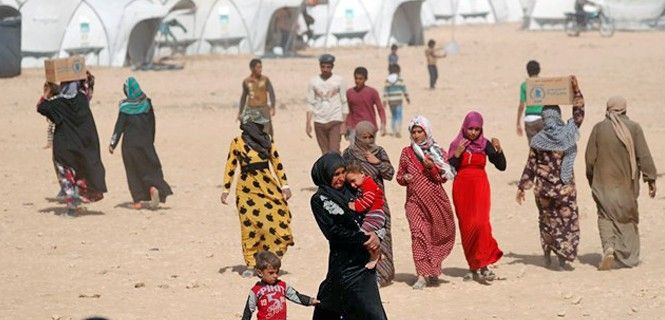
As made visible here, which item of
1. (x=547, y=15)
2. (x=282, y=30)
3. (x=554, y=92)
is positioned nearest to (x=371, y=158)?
(x=554, y=92)

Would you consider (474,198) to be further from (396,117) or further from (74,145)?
(396,117)

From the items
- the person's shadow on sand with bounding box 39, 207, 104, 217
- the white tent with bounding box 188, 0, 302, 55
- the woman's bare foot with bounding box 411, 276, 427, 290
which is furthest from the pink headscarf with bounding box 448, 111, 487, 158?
the white tent with bounding box 188, 0, 302, 55

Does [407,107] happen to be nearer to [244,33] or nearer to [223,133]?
[223,133]

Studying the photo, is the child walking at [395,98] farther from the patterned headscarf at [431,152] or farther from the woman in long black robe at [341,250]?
the woman in long black robe at [341,250]

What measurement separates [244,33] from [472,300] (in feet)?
88.4

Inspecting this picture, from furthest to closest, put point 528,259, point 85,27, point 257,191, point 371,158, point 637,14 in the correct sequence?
point 637,14
point 85,27
point 528,259
point 257,191
point 371,158

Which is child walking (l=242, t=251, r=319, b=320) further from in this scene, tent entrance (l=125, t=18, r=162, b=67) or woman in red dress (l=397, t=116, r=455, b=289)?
tent entrance (l=125, t=18, r=162, b=67)

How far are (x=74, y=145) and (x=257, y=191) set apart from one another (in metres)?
3.55

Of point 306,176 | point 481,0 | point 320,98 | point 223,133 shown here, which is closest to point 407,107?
point 223,133

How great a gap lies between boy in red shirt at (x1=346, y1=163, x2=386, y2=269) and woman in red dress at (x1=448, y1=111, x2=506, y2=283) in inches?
105

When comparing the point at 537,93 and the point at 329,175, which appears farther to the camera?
the point at 537,93

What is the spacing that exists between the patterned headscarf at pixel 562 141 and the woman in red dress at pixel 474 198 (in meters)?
0.61

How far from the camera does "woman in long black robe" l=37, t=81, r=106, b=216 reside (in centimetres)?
1322

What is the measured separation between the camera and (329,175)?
23.5 feet
